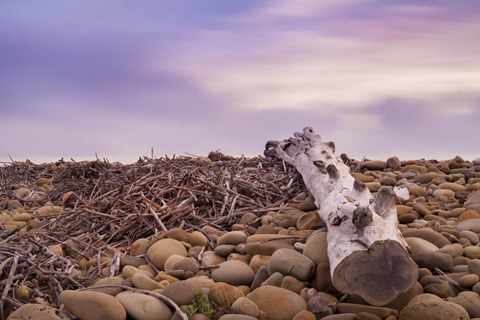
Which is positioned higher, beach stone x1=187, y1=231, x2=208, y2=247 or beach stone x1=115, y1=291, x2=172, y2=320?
beach stone x1=187, y1=231, x2=208, y2=247

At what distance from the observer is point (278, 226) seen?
6.45m

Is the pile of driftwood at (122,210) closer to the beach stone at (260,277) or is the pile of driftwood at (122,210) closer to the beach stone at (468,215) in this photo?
the beach stone at (260,277)

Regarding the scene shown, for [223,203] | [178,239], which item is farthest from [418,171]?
[178,239]

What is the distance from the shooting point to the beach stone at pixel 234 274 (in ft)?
15.8

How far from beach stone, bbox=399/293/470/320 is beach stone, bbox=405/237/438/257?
0.83 metres

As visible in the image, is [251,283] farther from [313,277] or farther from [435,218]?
[435,218]

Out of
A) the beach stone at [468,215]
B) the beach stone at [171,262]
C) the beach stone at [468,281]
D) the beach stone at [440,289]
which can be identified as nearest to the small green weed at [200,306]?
the beach stone at [171,262]

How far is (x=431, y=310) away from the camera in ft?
13.3

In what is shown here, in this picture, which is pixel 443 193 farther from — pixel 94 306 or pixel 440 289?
pixel 94 306

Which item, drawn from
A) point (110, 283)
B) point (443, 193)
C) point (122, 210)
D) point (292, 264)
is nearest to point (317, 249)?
point (292, 264)

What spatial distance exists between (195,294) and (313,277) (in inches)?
38.5

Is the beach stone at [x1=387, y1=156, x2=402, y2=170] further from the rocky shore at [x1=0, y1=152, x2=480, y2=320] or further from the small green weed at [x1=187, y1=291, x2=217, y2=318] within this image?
the small green weed at [x1=187, y1=291, x2=217, y2=318]

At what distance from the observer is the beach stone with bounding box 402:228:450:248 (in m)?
5.35

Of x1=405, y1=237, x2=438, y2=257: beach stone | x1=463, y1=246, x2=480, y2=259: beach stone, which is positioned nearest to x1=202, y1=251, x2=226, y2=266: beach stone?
x1=405, y1=237, x2=438, y2=257: beach stone
